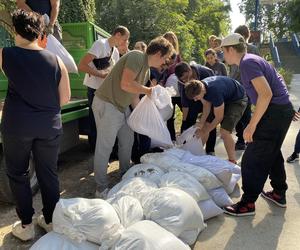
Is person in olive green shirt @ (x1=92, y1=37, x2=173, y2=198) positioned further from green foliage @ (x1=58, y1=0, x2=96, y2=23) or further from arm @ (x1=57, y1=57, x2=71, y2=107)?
green foliage @ (x1=58, y1=0, x2=96, y2=23)

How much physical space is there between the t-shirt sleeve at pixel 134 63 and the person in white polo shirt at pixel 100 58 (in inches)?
33.9

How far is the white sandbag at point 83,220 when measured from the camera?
2.55 metres

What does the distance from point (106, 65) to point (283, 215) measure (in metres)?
2.44

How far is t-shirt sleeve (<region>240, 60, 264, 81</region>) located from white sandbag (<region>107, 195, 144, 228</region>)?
1321 mm

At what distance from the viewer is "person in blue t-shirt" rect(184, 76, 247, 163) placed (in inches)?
173

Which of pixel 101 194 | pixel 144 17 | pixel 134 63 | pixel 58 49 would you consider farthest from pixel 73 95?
pixel 144 17

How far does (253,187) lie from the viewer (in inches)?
139

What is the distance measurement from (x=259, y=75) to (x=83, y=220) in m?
1.72

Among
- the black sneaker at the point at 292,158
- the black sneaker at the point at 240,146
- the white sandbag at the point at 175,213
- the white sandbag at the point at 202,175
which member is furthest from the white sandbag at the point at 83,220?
the black sneaker at the point at 240,146

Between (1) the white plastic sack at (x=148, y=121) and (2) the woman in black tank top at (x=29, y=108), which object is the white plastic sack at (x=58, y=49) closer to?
(1) the white plastic sack at (x=148, y=121)

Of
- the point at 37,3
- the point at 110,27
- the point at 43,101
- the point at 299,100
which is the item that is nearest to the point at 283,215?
the point at 43,101

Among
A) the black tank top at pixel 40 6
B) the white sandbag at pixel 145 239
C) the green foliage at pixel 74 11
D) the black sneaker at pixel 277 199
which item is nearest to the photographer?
the white sandbag at pixel 145 239

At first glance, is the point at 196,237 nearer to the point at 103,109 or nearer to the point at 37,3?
the point at 103,109

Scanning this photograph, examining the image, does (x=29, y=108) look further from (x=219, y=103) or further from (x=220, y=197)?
(x=219, y=103)
